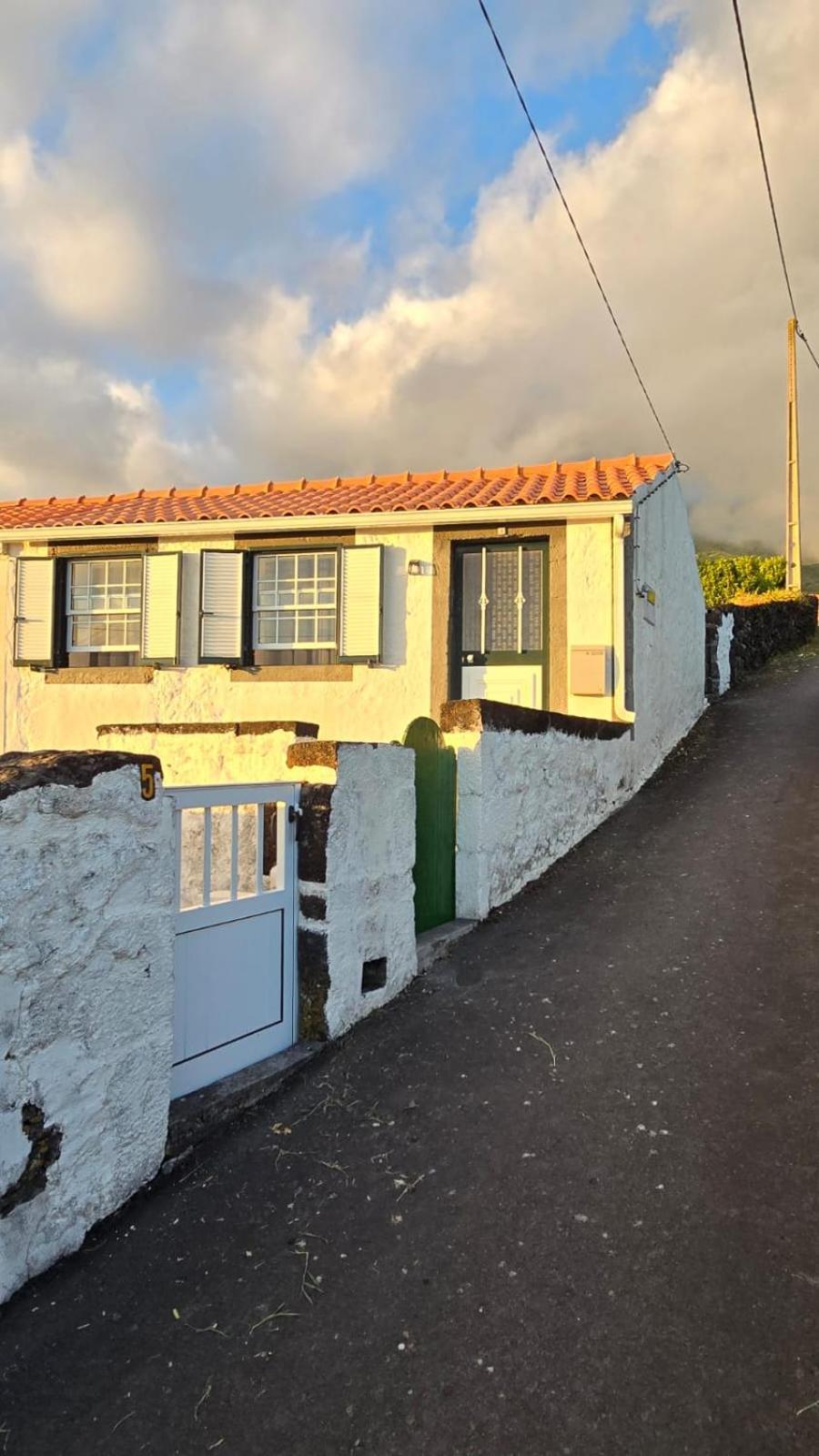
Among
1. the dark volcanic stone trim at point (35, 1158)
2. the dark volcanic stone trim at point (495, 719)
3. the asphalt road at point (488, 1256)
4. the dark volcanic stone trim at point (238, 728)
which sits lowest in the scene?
the asphalt road at point (488, 1256)

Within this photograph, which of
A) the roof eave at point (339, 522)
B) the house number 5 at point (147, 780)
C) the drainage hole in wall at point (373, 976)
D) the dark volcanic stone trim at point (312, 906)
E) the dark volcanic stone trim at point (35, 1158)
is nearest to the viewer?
the dark volcanic stone trim at point (35, 1158)

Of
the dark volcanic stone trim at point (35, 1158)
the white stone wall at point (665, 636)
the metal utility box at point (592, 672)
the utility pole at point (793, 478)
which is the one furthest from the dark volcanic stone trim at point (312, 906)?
the utility pole at point (793, 478)

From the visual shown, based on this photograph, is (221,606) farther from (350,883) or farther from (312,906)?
(312,906)

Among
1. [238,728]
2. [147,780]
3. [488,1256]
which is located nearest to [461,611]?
[238,728]

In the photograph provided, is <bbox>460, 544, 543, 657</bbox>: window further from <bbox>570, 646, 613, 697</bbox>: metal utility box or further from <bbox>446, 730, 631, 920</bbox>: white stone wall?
<bbox>446, 730, 631, 920</bbox>: white stone wall

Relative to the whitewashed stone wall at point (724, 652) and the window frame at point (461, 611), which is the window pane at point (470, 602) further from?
the whitewashed stone wall at point (724, 652)

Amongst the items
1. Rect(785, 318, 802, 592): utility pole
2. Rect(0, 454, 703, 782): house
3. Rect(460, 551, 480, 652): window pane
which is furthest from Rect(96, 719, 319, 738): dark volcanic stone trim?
Rect(785, 318, 802, 592): utility pole

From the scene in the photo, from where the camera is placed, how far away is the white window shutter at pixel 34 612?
35.1 feet

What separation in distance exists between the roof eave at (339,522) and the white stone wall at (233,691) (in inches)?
8.2

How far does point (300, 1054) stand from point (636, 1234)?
175 centimetres

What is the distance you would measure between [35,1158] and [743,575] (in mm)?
26144

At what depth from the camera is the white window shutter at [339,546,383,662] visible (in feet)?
31.7

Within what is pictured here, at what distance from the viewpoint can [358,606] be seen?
9.75m

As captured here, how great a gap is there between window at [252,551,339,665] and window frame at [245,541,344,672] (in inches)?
0.5
